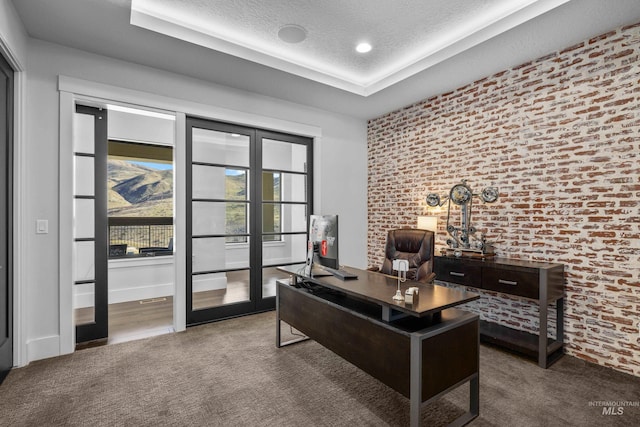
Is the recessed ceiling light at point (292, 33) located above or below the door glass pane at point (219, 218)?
above

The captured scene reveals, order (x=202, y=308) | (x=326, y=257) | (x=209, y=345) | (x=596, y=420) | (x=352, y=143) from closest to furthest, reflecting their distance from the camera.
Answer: (x=596, y=420) → (x=326, y=257) → (x=209, y=345) → (x=202, y=308) → (x=352, y=143)

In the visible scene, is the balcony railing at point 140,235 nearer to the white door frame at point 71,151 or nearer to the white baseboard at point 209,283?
the white baseboard at point 209,283

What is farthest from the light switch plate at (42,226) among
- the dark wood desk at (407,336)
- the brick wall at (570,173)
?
the brick wall at (570,173)

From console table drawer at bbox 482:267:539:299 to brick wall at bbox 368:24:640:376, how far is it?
1.62 ft

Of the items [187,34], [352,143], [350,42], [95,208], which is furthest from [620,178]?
[95,208]

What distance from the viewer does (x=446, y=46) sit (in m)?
3.09

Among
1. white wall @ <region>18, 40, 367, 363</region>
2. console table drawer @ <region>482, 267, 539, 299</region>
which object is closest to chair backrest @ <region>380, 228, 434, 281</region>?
console table drawer @ <region>482, 267, 539, 299</region>

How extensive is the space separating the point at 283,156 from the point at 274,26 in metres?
1.72

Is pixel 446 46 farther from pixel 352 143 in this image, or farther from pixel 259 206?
pixel 259 206

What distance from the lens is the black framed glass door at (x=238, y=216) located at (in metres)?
3.70

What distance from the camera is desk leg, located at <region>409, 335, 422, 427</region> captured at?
5.40 feet

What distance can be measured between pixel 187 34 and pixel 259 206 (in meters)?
2.00

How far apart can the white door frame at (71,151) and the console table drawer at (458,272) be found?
2688 mm

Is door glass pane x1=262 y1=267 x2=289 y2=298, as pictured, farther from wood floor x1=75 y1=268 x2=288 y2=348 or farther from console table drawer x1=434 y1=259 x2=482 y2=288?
console table drawer x1=434 y1=259 x2=482 y2=288
